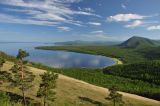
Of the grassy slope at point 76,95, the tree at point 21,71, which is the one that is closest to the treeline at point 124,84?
the grassy slope at point 76,95

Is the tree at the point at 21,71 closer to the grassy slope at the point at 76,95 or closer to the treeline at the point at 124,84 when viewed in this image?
the grassy slope at the point at 76,95

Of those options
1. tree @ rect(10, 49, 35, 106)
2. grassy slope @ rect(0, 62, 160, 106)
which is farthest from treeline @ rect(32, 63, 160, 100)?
tree @ rect(10, 49, 35, 106)

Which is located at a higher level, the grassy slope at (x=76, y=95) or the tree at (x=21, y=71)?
the tree at (x=21, y=71)

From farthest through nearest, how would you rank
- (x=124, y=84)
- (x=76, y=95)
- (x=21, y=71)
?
(x=124, y=84), (x=76, y=95), (x=21, y=71)

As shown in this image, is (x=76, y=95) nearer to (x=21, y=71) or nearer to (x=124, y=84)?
(x=21, y=71)

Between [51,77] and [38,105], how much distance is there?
8.43m

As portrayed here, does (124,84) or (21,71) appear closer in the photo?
(21,71)

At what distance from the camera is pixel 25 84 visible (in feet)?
157

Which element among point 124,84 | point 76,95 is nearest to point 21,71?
point 76,95

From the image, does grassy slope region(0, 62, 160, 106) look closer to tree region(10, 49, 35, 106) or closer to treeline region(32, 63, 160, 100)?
tree region(10, 49, 35, 106)

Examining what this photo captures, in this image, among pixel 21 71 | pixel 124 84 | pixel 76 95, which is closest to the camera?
pixel 21 71

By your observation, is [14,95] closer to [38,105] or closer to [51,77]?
[38,105]

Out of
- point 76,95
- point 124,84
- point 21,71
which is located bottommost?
point 124,84

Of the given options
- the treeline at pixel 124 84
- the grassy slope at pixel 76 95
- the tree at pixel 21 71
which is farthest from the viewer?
the treeline at pixel 124 84
